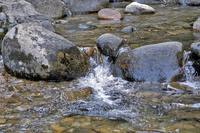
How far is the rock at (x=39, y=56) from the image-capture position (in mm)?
3848

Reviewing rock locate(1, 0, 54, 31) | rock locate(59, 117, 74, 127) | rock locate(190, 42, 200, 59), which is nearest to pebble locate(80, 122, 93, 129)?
rock locate(59, 117, 74, 127)

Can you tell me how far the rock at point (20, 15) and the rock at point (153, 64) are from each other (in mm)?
3031

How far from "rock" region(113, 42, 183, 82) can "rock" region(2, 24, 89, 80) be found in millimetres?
927

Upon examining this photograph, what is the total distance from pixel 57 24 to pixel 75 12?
2.27m

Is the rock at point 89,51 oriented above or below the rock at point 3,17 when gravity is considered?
below

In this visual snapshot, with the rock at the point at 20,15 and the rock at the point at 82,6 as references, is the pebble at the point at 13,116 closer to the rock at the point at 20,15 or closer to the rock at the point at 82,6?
the rock at the point at 20,15

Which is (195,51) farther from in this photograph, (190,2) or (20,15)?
(190,2)

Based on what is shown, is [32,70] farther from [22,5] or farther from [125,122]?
[22,5]

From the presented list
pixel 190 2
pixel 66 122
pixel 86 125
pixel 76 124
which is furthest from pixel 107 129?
pixel 190 2

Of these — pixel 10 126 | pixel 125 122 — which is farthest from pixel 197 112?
pixel 10 126

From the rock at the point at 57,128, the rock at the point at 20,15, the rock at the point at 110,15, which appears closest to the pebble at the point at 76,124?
the rock at the point at 57,128

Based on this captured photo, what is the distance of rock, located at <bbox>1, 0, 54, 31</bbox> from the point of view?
5.74 meters

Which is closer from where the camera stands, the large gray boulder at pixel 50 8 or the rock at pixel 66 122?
the rock at pixel 66 122

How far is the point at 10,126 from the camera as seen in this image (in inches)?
96.9
